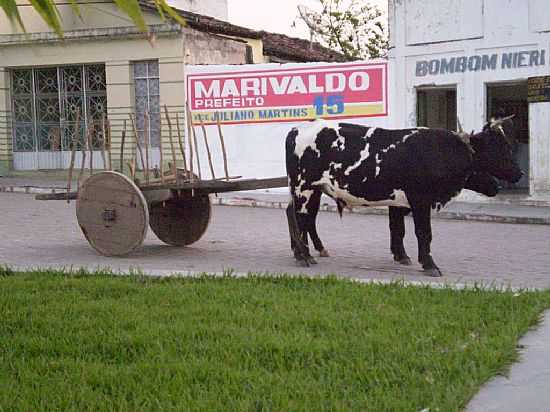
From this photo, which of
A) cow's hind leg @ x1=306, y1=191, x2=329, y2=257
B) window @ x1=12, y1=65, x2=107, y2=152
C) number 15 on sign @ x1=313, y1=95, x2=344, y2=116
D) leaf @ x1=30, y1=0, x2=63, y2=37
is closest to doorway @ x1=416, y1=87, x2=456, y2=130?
number 15 on sign @ x1=313, y1=95, x2=344, y2=116

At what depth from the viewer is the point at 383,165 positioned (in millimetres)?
8531

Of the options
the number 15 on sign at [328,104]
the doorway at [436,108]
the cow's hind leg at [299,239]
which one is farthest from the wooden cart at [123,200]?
the doorway at [436,108]

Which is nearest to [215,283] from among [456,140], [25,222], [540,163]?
[456,140]

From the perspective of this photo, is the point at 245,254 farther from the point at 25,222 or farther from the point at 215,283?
the point at 25,222

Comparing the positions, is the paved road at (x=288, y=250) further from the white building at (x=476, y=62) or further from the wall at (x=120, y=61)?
the wall at (x=120, y=61)

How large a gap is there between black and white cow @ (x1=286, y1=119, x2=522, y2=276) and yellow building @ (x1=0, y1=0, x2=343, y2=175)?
1047 centimetres

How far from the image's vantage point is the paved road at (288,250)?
347 inches

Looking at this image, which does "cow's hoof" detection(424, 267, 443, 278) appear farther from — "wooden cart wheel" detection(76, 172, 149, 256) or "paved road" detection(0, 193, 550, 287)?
"wooden cart wheel" detection(76, 172, 149, 256)

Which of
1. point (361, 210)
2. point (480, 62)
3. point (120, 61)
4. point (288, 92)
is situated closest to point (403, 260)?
point (361, 210)

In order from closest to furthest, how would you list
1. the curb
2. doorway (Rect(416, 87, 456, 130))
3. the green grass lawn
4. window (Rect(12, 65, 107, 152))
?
the green grass lawn → the curb → doorway (Rect(416, 87, 456, 130)) → window (Rect(12, 65, 107, 152))

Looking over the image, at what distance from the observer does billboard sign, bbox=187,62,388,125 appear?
17438 millimetres

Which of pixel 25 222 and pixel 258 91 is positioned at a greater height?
pixel 258 91

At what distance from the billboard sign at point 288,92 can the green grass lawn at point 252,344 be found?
1040cm

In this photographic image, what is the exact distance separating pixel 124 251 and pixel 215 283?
2432 millimetres
